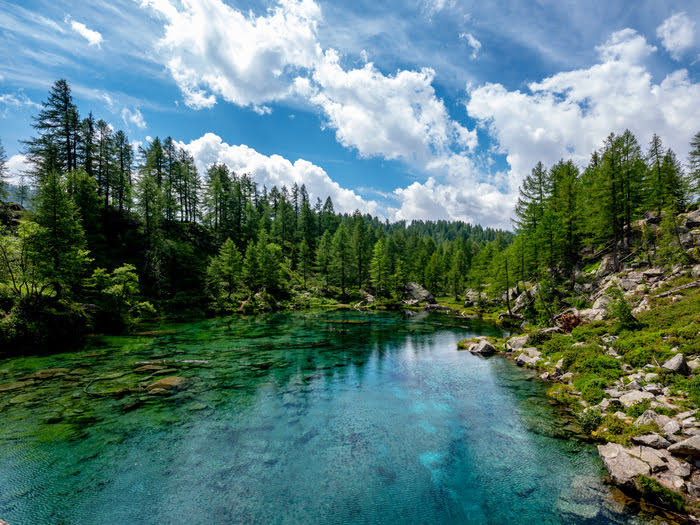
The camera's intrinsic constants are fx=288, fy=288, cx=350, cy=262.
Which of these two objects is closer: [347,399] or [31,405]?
[31,405]

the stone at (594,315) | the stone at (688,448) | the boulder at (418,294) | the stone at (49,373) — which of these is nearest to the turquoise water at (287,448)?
the stone at (49,373)

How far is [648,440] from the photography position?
31.8 feet

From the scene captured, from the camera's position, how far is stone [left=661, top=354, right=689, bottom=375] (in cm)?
1279

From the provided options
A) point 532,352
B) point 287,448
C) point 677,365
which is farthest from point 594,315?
point 287,448

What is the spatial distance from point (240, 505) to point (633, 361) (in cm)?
1938

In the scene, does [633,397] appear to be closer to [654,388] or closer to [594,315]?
[654,388]

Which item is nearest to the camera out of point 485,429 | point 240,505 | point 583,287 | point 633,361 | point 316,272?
point 240,505

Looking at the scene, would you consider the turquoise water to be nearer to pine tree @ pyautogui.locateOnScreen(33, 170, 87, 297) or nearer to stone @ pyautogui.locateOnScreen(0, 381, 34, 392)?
stone @ pyautogui.locateOnScreen(0, 381, 34, 392)

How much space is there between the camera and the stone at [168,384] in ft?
54.7

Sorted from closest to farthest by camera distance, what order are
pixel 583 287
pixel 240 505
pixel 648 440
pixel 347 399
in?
pixel 240 505, pixel 648 440, pixel 347 399, pixel 583 287

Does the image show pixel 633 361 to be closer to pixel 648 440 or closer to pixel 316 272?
pixel 648 440

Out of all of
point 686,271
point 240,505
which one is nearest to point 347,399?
point 240,505

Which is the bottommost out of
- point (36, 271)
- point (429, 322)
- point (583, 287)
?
point (429, 322)

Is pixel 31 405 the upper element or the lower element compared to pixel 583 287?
lower
